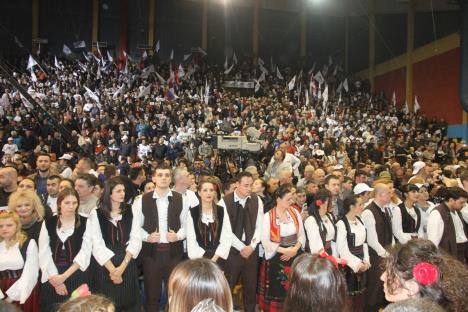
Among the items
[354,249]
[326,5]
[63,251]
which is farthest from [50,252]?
[326,5]

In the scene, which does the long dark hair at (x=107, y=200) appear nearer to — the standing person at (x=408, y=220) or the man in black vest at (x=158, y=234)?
the man in black vest at (x=158, y=234)

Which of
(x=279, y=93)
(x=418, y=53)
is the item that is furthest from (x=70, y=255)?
(x=418, y=53)

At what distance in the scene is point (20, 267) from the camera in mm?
3643

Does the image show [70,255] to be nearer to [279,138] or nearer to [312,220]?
[312,220]

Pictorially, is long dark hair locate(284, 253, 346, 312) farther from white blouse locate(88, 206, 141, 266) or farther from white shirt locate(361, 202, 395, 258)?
white shirt locate(361, 202, 395, 258)

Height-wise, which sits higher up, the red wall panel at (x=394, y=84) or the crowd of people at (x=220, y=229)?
the red wall panel at (x=394, y=84)

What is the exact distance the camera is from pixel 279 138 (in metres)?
13.0

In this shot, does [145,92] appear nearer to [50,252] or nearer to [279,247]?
[279,247]

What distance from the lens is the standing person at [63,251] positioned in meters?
3.85

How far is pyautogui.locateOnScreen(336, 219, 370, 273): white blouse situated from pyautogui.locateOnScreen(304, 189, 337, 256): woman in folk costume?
0.08 meters

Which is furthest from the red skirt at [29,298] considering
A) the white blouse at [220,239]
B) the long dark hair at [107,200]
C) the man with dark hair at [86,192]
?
the white blouse at [220,239]

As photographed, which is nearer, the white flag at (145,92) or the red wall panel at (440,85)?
the white flag at (145,92)

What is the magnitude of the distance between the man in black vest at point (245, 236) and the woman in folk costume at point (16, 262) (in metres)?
1.98

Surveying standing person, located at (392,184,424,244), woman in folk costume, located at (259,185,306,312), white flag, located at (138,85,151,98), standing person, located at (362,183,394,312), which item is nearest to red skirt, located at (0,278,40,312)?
woman in folk costume, located at (259,185,306,312)
